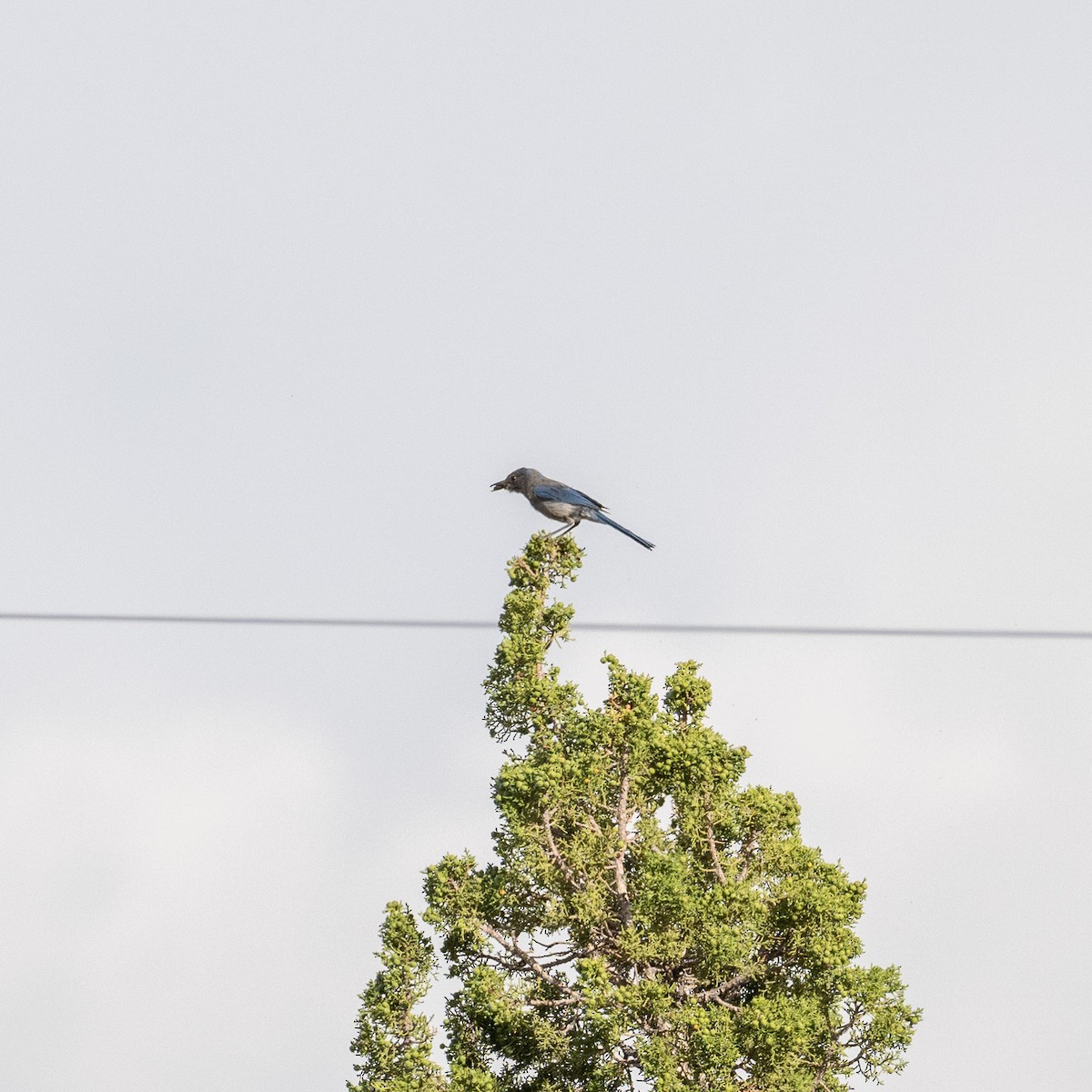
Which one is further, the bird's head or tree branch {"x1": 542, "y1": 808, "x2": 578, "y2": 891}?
the bird's head

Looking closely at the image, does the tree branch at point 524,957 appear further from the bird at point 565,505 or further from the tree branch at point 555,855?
the bird at point 565,505

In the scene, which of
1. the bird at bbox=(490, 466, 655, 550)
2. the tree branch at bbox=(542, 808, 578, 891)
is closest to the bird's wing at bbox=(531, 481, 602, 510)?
the bird at bbox=(490, 466, 655, 550)

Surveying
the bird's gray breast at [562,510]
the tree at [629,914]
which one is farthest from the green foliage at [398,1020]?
the bird's gray breast at [562,510]

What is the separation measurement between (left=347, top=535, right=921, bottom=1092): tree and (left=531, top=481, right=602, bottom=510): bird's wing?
569 millimetres

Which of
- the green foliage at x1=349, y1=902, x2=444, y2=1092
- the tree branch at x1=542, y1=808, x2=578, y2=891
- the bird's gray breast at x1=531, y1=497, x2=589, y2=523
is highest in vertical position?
the bird's gray breast at x1=531, y1=497, x2=589, y2=523

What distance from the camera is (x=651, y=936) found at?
17.2 meters

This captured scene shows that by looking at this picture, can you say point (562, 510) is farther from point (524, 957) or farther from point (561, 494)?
point (524, 957)

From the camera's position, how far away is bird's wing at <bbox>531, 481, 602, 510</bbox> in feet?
61.2

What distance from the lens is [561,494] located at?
18.8 m

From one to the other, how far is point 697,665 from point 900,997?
4817mm

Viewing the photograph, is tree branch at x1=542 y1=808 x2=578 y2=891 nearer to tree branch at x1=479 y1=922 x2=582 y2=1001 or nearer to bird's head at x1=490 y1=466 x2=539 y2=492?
tree branch at x1=479 y1=922 x2=582 y2=1001

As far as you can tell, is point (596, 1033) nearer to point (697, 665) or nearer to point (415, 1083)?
point (415, 1083)

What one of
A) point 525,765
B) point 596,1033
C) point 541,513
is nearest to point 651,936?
point 596,1033

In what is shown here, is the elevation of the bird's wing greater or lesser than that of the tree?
greater
